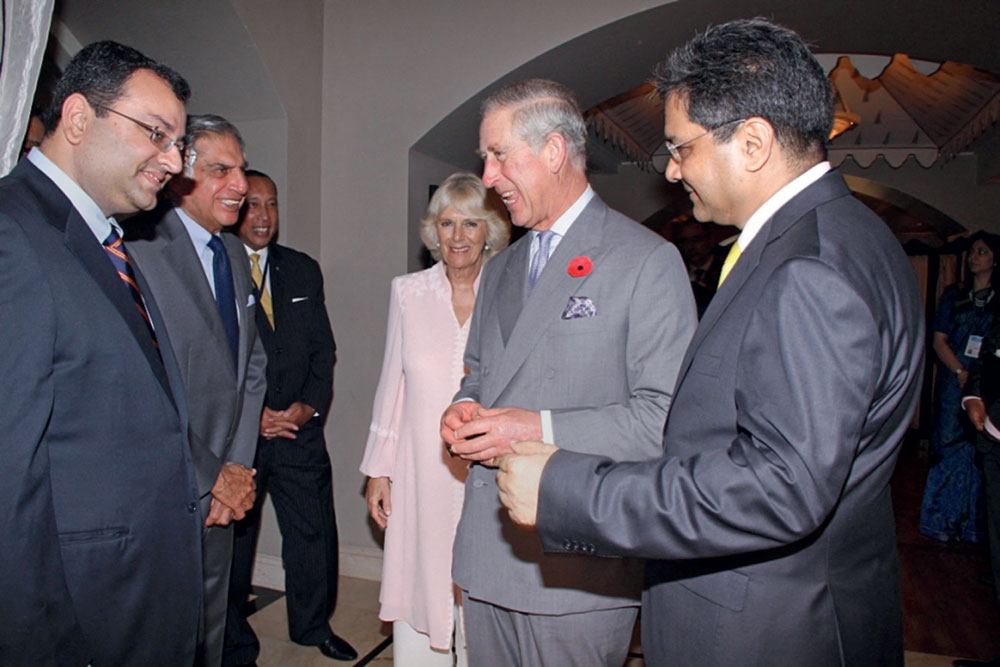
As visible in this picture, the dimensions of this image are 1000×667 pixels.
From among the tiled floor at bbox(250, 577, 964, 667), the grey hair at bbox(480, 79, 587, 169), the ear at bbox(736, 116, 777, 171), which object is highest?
the grey hair at bbox(480, 79, 587, 169)

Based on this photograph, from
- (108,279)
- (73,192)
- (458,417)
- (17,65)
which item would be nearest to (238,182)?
(17,65)

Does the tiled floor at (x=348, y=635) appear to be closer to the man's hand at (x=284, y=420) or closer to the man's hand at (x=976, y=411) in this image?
the man's hand at (x=284, y=420)

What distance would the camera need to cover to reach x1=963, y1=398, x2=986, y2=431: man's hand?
3.48 m

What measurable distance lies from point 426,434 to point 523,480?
140cm

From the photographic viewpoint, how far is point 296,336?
3.21m

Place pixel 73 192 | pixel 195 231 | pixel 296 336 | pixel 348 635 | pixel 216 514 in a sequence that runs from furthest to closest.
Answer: pixel 348 635 → pixel 296 336 → pixel 195 231 → pixel 216 514 → pixel 73 192

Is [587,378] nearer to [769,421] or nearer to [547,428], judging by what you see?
[547,428]

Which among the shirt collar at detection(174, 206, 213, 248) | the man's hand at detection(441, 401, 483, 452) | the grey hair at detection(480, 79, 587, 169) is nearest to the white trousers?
the man's hand at detection(441, 401, 483, 452)

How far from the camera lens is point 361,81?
12.5 ft

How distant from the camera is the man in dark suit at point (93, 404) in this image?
1.27 m

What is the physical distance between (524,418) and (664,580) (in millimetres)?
440

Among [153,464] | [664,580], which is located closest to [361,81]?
[153,464]

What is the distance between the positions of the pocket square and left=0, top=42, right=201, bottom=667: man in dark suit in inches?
36.6

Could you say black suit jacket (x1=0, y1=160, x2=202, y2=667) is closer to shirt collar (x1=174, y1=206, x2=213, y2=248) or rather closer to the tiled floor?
shirt collar (x1=174, y1=206, x2=213, y2=248)
